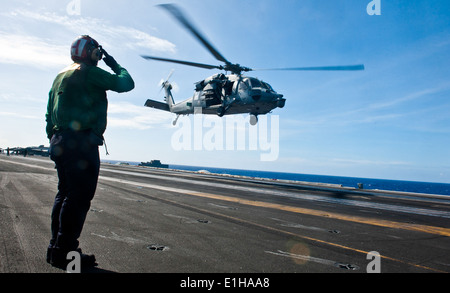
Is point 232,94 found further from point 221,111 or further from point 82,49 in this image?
point 82,49

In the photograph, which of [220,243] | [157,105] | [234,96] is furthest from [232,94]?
[220,243]

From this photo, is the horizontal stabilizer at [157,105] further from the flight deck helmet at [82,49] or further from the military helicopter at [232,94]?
the flight deck helmet at [82,49]

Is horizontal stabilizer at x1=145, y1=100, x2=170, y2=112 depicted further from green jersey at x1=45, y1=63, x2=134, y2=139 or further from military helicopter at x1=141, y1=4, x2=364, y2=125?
green jersey at x1=45, y1=63, x2=134, y2=139

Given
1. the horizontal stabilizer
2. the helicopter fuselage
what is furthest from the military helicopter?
the horizontal stabilizer

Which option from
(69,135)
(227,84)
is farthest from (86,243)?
(227,84)

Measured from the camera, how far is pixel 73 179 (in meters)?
2.89

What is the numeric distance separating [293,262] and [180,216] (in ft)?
10.6

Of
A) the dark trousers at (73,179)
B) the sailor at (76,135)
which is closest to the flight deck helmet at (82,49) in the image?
the sailor at (76,135)

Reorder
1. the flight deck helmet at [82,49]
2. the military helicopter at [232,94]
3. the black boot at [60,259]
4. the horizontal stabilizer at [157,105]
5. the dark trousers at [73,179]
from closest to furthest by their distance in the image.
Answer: the black boot at [60,259] → the dark trousers at [73,179] → the flight deck helmet at [82,49] → the military helicopter at [232,94] → the horizontal stabilizer at [157,105]

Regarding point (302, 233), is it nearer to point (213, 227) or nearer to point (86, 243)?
point (213, 227)

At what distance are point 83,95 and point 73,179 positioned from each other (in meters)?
0.96

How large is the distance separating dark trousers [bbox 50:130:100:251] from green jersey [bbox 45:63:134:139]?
14 centimetres

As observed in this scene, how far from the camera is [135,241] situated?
375cm

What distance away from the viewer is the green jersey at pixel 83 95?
3.00 metres
